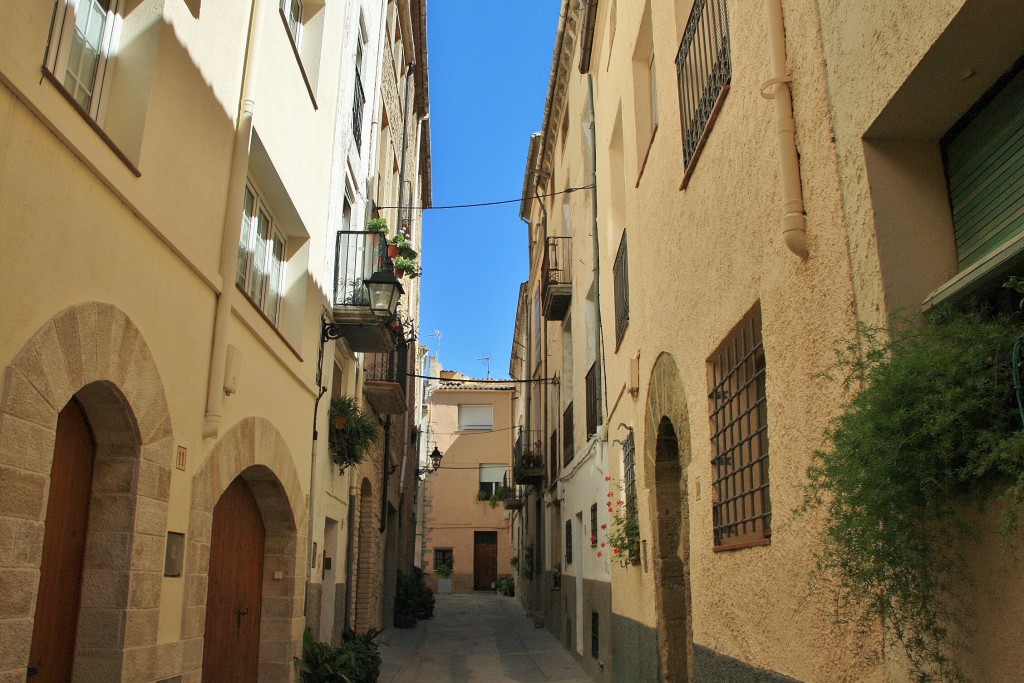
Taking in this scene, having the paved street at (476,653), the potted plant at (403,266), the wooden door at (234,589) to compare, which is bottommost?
the paved street at (476,653)

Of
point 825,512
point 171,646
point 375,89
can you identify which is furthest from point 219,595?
point 375,89

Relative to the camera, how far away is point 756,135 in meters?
4.54

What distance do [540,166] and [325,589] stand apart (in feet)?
45.3

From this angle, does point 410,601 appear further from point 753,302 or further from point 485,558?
point 485,558

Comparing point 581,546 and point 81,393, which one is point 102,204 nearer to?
point 81,393

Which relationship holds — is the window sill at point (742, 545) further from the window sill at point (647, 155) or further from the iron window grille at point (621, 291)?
the iron window grille at point (621, 291)

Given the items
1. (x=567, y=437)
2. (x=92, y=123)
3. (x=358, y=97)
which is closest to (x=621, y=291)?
(x=358, y=97)

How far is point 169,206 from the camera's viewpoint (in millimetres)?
5227

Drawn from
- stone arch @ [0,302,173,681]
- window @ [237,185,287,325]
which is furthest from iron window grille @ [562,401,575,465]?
stone arch @ [0,302,173,681]

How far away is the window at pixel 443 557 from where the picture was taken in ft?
117

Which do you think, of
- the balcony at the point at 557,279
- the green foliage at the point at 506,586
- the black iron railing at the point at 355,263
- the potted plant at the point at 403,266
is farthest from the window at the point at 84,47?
the green foliage at the point at 506,586

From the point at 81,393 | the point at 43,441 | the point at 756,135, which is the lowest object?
the point at 43,441

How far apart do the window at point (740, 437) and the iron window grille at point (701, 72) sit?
1416 millimetres

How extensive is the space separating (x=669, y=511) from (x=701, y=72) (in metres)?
3.75
